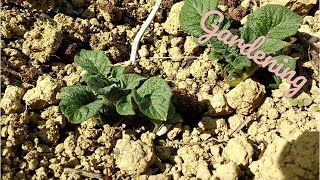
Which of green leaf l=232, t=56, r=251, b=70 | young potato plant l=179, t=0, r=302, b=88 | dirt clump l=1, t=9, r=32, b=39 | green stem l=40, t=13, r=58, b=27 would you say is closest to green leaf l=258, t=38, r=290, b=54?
young potato plant l=179, t=0, r=302, b=88

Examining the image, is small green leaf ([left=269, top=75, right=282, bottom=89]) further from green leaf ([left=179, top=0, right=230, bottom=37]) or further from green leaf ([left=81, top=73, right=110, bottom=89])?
green leaf ([left=81, top=73, right=110, bottom=89])

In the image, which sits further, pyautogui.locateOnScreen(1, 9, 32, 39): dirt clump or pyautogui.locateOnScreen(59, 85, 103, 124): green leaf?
pyautogui.locateOnScreen(1, 9, 32, 39): dirt clump

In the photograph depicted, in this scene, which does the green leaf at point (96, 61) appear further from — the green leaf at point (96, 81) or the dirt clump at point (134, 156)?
the dirt clump at point (134, 156)

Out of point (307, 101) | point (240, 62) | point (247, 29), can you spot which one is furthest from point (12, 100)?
point (307, 101)

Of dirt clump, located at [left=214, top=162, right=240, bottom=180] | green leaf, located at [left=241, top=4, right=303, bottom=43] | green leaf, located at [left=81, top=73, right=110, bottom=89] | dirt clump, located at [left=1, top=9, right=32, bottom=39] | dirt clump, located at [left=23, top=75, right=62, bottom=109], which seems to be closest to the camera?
dirt clump, located at [left=214, top=162, right=240, bottom=180]

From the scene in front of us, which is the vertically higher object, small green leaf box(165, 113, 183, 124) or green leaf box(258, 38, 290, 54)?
green leaf box(258, 38, 290, 54)

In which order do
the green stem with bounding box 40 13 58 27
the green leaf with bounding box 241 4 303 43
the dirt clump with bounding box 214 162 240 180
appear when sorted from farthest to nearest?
the green stem with bounding box 40 13 58 27
the green leaf with bounding box 241 4 303 43
the dirt clump with bounding box 214 162 240 180

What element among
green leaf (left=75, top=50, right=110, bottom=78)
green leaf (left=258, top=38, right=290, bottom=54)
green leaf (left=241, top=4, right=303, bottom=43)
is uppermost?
green leaf (left=241, top=4, right=303, bottom=43)
